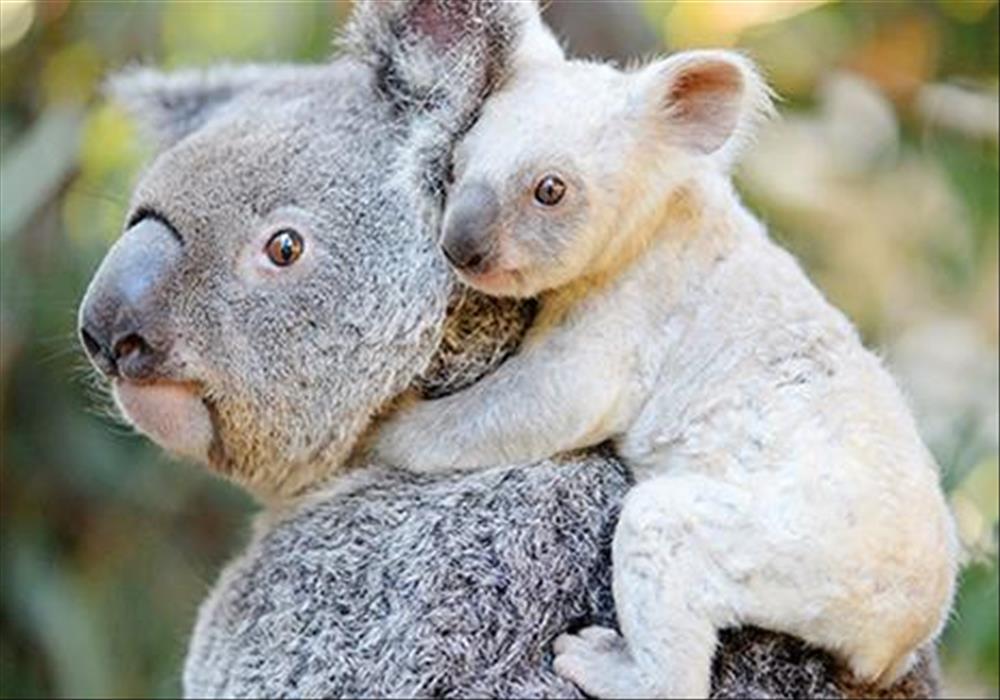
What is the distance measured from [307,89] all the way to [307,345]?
16.0 inches

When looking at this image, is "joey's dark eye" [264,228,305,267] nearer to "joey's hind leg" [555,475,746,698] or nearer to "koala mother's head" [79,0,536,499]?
"koala mother's head" [79,0,536,499]

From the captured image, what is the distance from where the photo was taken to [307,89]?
2.54 metres

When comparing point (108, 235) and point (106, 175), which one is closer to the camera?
point (108, 235)

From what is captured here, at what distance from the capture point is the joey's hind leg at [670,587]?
1.99 m

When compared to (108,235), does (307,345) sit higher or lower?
higher

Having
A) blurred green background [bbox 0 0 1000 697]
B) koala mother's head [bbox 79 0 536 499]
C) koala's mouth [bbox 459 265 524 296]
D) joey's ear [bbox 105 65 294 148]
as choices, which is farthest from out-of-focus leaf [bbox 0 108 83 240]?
koala's mouth [bbox 459 265 524 296]

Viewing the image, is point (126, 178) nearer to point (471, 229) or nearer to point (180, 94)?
point (180, 94)

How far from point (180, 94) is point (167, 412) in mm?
692

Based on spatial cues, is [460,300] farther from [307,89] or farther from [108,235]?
[108,235]

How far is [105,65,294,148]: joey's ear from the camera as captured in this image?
275 cm

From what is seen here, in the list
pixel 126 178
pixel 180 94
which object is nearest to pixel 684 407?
pixel 180 94

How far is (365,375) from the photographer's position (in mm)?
2334

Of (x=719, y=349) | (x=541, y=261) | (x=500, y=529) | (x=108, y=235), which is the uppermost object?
(x=541, y=261)

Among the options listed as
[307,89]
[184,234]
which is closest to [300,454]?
[184,234]
